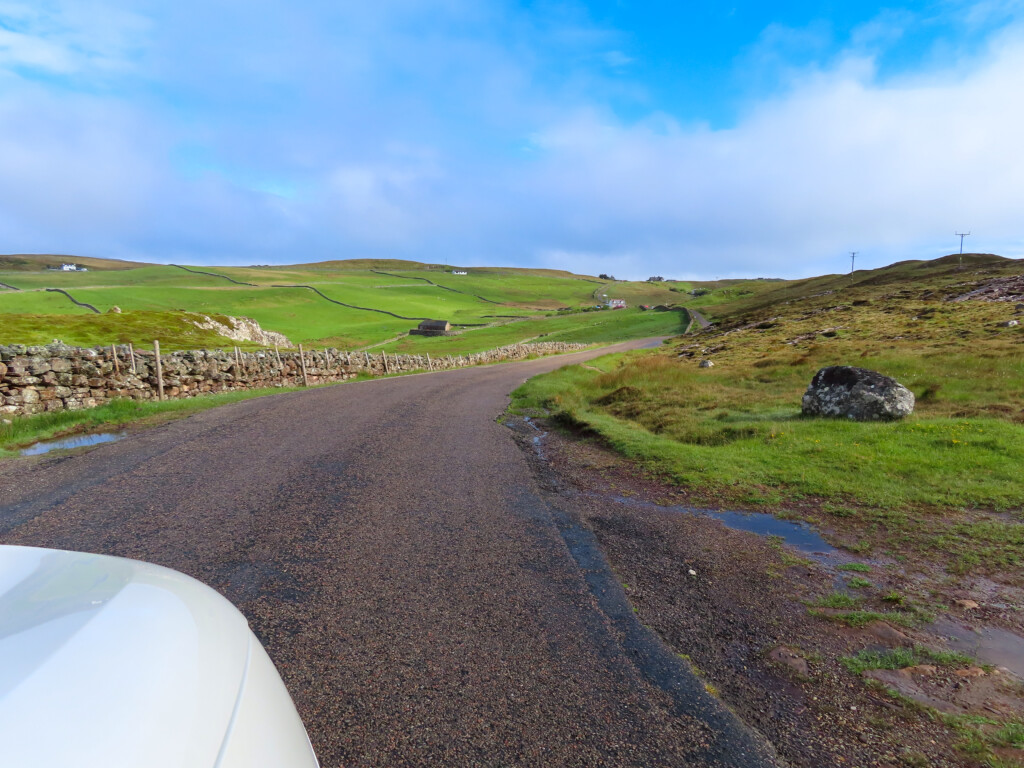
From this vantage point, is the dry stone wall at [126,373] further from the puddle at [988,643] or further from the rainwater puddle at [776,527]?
the puddle at [988,643]

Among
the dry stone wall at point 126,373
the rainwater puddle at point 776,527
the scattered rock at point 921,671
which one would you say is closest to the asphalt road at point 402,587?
the scattered rock at point 921,671

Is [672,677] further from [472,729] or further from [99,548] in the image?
[99,548]

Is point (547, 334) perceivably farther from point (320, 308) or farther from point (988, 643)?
point (988, 643)

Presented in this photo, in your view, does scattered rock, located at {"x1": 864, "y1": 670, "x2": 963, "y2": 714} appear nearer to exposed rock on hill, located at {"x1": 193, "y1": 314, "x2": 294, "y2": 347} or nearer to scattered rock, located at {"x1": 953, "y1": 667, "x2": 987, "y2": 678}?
scattered rock, located at {"x1": 953, "y1": 667, "x2": 987, "y2": 678}

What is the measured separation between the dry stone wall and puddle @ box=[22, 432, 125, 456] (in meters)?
4.05

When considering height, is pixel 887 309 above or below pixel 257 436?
above

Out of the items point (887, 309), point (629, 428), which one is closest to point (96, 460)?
point (629, 428)

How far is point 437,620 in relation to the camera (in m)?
3.80

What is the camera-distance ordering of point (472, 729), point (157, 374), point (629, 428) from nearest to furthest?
point (472, 729), point (629, 428), point (157, 374)

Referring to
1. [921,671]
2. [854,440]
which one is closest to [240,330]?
[854,440]

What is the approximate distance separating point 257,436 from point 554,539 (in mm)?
6957

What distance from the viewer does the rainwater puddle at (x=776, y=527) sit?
5.44 metres

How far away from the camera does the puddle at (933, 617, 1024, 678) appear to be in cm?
361

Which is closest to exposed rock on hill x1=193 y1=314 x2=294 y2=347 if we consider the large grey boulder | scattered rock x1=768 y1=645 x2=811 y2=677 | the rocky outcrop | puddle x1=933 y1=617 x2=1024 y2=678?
the rocky outcrop
